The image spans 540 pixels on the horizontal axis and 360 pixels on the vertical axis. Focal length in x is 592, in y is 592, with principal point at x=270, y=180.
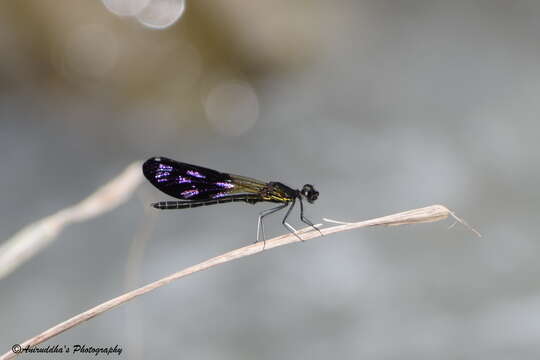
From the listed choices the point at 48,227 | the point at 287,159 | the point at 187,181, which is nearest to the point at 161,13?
the point at 287,159

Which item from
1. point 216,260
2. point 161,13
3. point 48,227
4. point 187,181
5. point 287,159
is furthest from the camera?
point 161,13

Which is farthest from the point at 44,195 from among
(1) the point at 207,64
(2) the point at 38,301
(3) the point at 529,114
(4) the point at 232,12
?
(3) the point at 529,114

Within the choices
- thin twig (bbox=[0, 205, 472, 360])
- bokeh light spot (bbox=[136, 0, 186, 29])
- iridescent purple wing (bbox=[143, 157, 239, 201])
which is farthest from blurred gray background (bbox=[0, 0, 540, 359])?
thin twig (bbox=[0, 205, 472, 360])

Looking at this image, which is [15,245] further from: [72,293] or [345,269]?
[345,269]

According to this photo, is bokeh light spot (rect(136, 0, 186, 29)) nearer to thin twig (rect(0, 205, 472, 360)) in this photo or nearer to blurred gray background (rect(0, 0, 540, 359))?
blurred gray background (rect(0, 0, 540, 359))

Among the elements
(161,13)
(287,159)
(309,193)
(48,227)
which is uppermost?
(161,13)

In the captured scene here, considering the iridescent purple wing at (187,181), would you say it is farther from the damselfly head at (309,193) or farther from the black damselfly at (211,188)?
the damselfly head at (309,193)

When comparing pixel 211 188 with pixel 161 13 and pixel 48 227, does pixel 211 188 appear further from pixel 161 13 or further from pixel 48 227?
pixel 161 13
